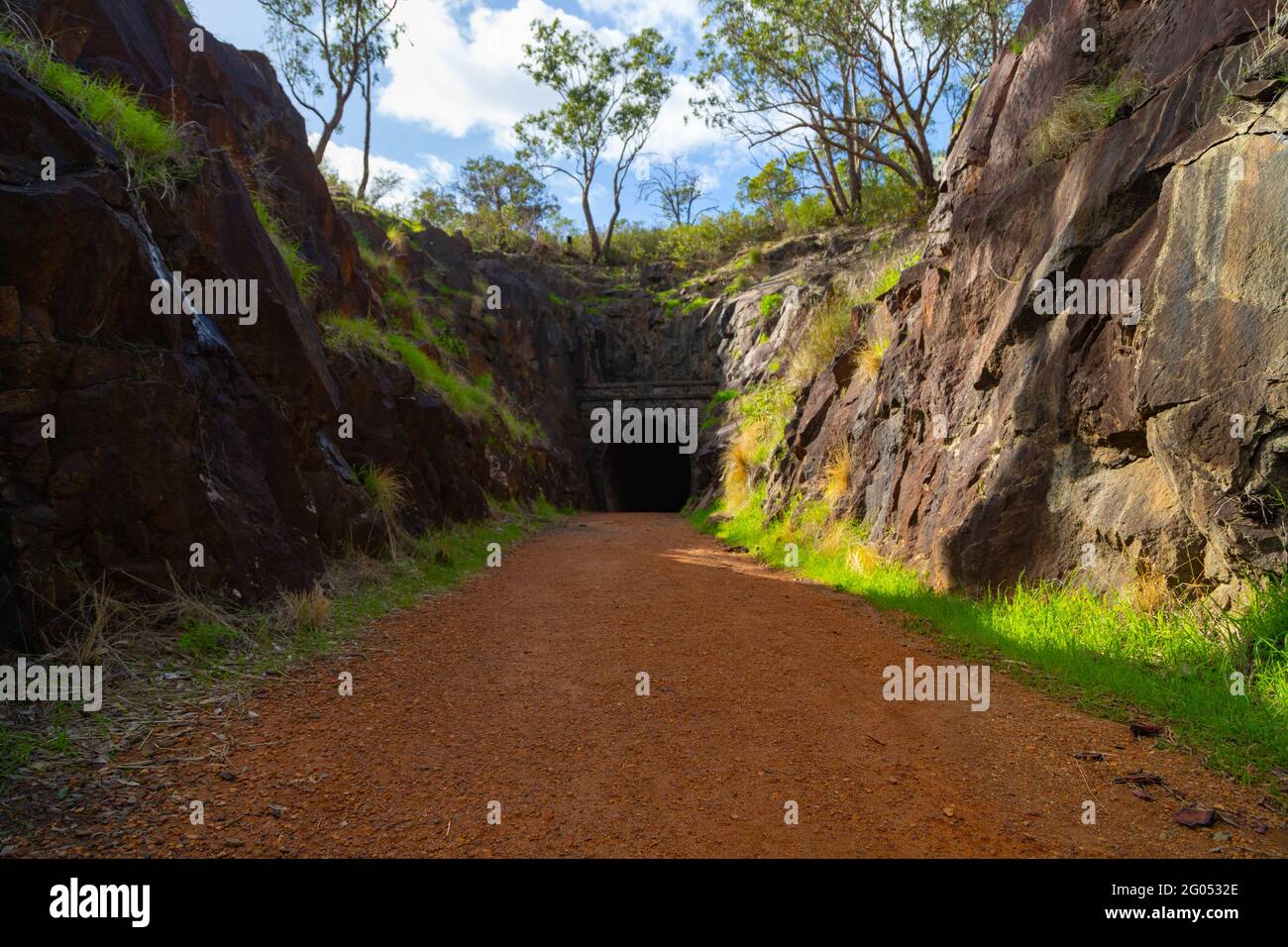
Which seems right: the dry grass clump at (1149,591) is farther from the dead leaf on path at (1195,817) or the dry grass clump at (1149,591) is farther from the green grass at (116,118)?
the green grass at (116,118)

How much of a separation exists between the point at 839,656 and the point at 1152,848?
2.82 m

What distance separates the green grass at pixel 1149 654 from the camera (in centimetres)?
374

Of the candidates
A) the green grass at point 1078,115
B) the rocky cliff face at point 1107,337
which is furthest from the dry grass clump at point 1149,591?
the green grass at point 1078,115

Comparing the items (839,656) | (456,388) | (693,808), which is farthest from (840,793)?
(456,388)

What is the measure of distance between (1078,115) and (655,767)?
8200mm

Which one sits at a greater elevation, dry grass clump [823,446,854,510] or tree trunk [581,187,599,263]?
tree trunk [581,187,599,263]

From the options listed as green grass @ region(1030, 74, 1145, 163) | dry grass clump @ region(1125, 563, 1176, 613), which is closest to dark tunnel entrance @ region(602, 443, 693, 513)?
green grass @ region(1030, 74, 1145, 163)

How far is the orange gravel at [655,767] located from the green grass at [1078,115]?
580 centimetres

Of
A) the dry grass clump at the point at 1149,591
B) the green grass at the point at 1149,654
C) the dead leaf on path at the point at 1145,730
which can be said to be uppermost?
the dry grass clump at the point at 1149,591

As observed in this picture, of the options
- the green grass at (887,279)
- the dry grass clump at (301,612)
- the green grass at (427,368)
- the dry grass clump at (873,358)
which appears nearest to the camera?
the dry grass clump at (301,612)

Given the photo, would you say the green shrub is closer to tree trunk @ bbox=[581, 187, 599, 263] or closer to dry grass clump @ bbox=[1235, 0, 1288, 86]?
tree trunk @ bbox=[581, 187, 599, 263]

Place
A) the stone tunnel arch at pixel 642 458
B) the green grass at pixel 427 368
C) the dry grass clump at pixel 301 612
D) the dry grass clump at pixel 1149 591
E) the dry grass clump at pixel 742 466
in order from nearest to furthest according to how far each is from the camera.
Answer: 1. the dry grass clump at pixel 1149 591
2. the dry grass clump at pixel 301 612
3. the green grass at pixel 427 368
4. the dry grass clump at pixel 742 466
5. the stone tunnel arch at pixel 642 458

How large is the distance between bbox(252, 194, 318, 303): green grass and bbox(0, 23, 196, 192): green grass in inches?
91.6

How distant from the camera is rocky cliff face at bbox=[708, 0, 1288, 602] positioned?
4.71 meters
